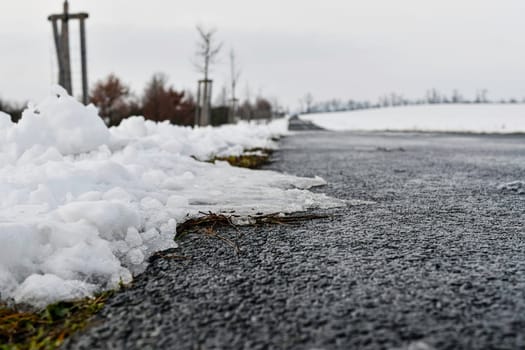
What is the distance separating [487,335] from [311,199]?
6.55 feet

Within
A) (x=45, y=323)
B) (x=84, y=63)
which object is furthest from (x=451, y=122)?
(x=45, y=323)

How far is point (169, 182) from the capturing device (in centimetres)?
326

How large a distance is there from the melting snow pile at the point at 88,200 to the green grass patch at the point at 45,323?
0.05 meters

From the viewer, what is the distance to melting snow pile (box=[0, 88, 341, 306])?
1530 millimetres

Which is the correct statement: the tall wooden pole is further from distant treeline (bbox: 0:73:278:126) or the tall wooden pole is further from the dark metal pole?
distant treeline (bbox: 0:73:278:126)

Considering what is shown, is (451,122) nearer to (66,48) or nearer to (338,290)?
(66,48)

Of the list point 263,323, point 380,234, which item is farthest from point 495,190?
point 263,323

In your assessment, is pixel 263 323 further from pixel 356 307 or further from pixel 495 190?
pixel 495 190

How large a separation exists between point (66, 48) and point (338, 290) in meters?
9.03

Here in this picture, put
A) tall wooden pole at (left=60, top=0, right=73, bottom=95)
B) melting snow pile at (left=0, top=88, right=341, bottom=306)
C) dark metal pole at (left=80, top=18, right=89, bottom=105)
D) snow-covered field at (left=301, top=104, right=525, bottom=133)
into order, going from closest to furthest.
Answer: melting snow pile at (left=0, top=88, right=341, bottom=306) < tall wooden pole at (left=60, top=0, right=73, bottom=95) < dark metal pole at (left=80, top=18, right=89, bottom=105) < snow-covered field at (left=301, top=104, right=525, bottom=133)

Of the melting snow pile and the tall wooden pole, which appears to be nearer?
the melting snow pile

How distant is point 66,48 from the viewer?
8914 mm

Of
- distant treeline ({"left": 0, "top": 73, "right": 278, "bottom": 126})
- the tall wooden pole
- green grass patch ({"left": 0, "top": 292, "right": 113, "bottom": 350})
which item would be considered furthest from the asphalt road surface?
distant treeline ({"left": 0, "top": 73, "right": 278, "bottom": 126})

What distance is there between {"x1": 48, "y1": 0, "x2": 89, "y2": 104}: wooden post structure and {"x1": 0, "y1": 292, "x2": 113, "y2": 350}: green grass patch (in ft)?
27.7
